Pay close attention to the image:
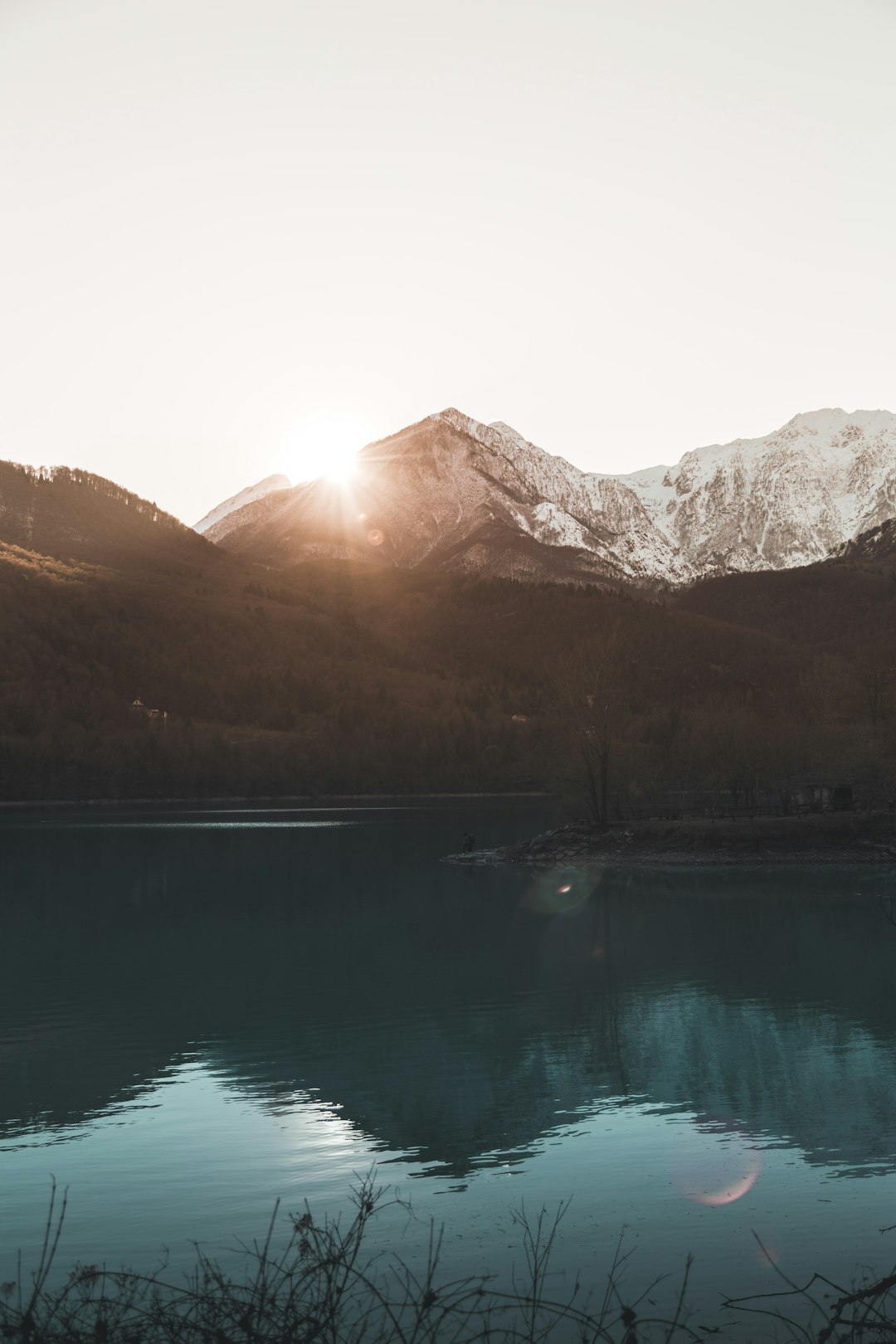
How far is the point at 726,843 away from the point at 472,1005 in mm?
62441

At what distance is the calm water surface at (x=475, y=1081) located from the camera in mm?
18062

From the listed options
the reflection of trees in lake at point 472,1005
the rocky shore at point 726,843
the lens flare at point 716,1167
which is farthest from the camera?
the rocky shore at point 726,843

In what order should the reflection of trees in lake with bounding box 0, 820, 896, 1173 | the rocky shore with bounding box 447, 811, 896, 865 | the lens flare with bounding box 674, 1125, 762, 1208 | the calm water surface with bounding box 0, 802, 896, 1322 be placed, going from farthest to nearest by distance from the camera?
the rocky shore with bounding box 447, 811, 896, 865
the reflection of trees in lake with bounding box 0, 820, 896, 1173
the lens flare with bounding box 674, 1125, 762, 1208
the calm water surface with bounding box 0, 802, 896, 1322

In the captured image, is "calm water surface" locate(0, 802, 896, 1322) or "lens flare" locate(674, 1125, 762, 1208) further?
"lens flare" locate(674, 1125, 762, 1208)

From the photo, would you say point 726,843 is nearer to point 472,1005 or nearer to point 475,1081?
point 472,1005

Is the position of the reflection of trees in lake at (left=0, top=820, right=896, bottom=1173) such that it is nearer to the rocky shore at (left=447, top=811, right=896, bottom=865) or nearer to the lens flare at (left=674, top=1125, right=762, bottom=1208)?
the lens flare at (left=674, top=1125, right=762, bottom=1208)

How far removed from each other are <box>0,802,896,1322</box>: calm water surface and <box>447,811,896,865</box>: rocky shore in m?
26.8

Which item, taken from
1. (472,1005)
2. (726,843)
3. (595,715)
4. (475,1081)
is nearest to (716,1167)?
(475,1081)

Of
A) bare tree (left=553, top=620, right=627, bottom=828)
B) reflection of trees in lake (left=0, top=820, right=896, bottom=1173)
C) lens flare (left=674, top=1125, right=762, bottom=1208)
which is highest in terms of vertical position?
bare tree (left=553, top=620, right=627, bottom=828)

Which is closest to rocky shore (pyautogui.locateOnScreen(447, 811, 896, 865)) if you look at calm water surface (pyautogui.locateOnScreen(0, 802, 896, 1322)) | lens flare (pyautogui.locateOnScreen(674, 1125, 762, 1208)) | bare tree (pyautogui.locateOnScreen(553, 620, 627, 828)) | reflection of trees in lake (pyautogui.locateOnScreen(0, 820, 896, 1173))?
bare tree (pyautogui.locateOnScreen(553, 620, 627, 828))

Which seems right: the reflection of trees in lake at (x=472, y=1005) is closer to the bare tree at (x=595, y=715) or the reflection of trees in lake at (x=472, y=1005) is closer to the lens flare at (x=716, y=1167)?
the lens flare at (x=716, y=1167)

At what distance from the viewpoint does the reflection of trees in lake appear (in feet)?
85.4

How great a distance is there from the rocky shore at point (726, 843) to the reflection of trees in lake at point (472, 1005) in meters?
13.1

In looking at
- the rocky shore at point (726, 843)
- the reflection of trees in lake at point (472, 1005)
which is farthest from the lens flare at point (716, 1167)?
the rocky shore at point (726, 843)
